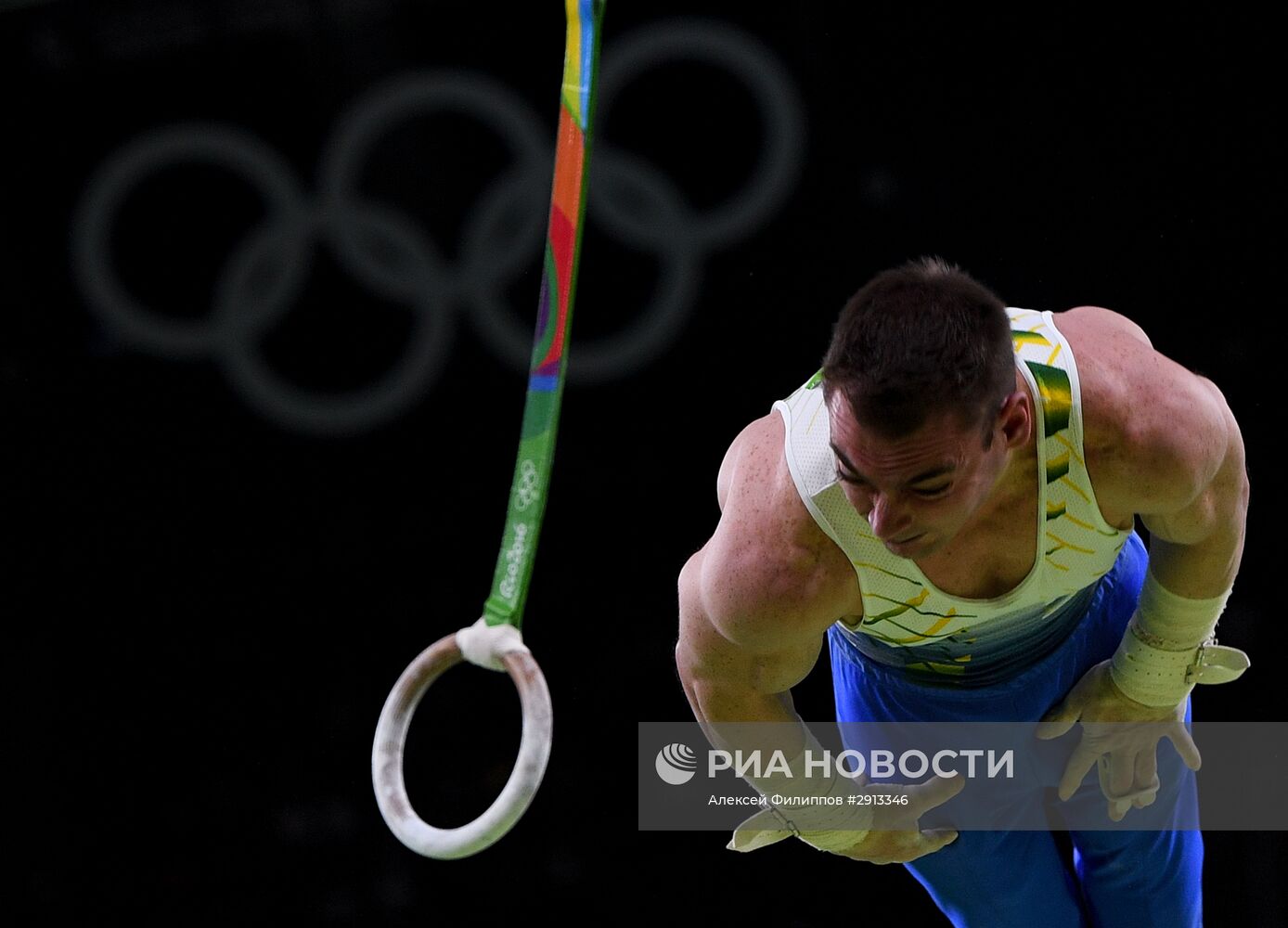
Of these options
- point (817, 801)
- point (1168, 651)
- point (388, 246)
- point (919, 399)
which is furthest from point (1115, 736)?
point (388, 246)

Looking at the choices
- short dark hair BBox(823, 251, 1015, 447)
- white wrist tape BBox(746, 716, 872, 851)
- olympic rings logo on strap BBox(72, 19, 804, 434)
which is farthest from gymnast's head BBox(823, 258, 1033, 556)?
olympic rings logo on strap BBox(72, 19, 804, 434)

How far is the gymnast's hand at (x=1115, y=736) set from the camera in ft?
5.88

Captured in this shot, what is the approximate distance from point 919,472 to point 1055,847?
775mm

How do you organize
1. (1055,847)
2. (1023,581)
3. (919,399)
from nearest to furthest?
(919,399)
(1023,581)
(1055,847)

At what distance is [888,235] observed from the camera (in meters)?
2.63

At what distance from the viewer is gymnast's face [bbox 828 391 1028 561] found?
136cm

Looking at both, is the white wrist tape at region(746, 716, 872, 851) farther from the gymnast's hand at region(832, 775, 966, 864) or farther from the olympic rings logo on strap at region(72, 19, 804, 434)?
the olympic rings logo on strap at region(72, 19, 804, 434)

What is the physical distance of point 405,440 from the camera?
2879 mm

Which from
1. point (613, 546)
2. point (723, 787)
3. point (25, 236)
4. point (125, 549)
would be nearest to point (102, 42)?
point (25, 236)

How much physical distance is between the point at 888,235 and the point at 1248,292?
62cm

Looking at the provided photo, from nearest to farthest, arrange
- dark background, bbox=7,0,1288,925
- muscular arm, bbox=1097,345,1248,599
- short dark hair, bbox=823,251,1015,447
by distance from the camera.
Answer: short dark hair, bbox=823,251,1015,447, muscular arm, bbox=1097,345,1248,599, dark background, bbox=7,0,1288,925

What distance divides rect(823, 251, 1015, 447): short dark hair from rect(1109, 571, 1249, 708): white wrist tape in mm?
457

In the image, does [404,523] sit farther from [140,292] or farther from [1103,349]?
[1103,349]

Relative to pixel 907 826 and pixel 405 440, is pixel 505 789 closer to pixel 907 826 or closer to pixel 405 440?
pixel 907 826
